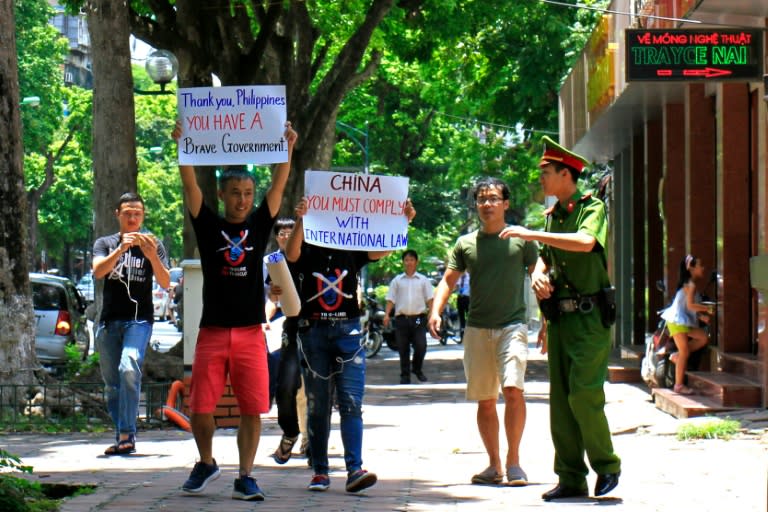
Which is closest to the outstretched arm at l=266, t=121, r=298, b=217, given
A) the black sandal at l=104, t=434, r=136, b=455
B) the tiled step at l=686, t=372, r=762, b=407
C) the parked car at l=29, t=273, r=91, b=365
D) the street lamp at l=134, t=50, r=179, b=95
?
the black sandal at l=104, t=434, r=136, b=455

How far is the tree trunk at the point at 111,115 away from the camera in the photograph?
1605 cm

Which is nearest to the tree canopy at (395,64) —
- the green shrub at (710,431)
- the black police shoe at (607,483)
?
the green shrub at (710,431)

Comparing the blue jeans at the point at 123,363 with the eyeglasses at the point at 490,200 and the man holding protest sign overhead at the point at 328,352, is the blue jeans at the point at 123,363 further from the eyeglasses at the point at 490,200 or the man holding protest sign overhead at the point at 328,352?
the eyeglasses at the point at 490,200

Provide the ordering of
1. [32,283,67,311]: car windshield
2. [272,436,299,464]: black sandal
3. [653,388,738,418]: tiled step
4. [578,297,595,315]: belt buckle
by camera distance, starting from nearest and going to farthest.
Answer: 1. [578,297,595,315]: belt buckle
2. [272,436,299,464]: black sandal
3. [653,388,738,418]: tiled step
4. [32,283,67,311]: car windshield

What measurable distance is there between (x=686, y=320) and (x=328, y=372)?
740cm

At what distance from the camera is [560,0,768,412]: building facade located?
13938 millimetres

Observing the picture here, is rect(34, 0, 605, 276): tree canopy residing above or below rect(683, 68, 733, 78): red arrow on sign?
above

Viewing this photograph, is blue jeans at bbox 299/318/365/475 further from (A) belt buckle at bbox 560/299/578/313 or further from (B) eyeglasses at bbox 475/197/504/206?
(A) belt buckle at bbox 560/299/578/313

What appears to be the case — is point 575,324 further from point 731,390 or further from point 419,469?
point 731,390

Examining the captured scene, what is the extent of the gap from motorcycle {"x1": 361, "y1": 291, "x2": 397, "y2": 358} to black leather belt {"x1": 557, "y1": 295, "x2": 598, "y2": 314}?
65.7 feet

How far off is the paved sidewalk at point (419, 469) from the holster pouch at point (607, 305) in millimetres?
980

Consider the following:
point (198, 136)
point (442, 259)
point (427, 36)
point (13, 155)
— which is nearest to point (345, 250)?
point (198, 136)

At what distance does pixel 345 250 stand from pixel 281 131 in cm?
80

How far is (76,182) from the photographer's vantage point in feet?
226
